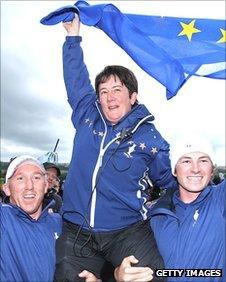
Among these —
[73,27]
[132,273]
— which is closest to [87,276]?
[132,273]

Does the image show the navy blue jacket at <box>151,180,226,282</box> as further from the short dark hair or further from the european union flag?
the european union flag

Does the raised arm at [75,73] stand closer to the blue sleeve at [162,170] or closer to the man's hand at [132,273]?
the blue sleeve at [162,170]

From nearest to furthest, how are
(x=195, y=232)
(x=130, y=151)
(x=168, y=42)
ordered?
(x=195, y=232) → (x=130, y=151) → (x=168, y=42)

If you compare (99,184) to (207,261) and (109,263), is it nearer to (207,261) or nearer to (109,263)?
(109,263)

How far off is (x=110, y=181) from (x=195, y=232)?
1.08 m

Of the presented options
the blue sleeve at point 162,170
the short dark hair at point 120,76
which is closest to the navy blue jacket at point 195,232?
the blue sleeve at point 162,170

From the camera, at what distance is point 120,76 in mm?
4754

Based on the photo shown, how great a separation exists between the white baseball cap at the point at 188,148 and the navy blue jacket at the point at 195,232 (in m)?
0.41

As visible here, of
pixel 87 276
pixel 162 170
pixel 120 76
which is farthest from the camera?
pixel 120 76

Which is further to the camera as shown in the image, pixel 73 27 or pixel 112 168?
pixel 73 27

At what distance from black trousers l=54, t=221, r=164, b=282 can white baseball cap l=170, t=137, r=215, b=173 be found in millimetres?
842

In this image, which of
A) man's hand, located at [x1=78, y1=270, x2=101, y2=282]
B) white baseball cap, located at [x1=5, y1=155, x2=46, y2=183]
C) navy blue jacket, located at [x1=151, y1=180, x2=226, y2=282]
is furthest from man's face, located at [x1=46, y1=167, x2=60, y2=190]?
navy blue jacket, located at [x1=151, y1=180, x2=226, y2=282]

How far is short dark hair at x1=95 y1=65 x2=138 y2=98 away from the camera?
187 inches

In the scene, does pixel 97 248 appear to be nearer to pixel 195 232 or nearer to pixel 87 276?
pixel 87 276
